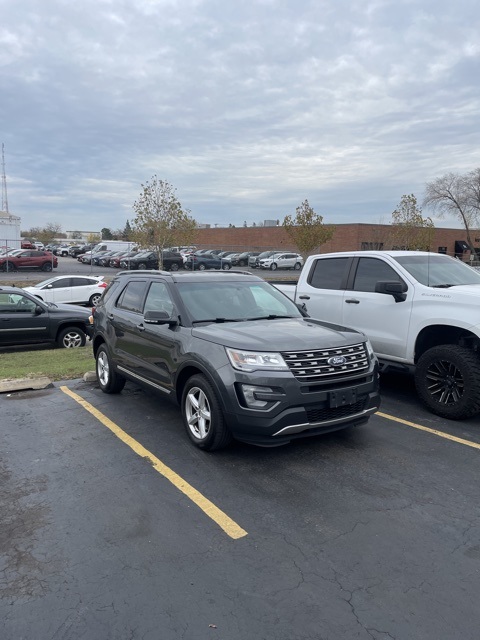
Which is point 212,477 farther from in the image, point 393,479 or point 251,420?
point 393,479

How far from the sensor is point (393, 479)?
4.20 m

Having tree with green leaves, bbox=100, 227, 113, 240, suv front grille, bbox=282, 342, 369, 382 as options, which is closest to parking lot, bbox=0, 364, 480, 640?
suv front grille, bbox=282, 342, 369, 382

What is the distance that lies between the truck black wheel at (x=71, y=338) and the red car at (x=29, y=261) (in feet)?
87.7

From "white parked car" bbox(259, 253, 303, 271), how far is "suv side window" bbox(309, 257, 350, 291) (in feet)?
127

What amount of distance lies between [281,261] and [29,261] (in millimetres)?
21954

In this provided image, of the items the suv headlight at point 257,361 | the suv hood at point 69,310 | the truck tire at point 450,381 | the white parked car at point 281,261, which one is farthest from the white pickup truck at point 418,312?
the white parked car at point 281,261

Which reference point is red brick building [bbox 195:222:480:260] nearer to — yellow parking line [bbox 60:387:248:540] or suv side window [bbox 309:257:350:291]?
suv side window [bbox 309:257:350:291]

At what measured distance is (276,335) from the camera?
15.3ft

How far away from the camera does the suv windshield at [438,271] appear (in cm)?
646

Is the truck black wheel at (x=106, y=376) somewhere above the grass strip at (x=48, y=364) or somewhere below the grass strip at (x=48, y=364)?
above

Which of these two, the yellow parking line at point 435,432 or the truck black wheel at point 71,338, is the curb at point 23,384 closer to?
the truck black wheel at point 71,338

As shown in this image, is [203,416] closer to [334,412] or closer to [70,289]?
[334,412]

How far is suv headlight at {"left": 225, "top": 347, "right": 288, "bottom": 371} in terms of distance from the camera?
4.27m

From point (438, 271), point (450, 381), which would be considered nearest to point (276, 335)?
point (450, 381)
